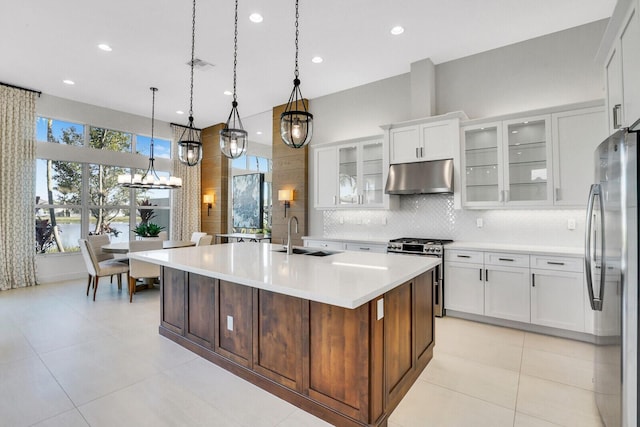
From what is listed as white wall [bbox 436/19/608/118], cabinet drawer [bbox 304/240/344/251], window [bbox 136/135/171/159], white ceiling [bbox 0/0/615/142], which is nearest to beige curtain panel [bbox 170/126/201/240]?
window [bbox 136/135/171/159]

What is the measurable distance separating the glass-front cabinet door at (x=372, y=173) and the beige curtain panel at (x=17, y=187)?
5843mm

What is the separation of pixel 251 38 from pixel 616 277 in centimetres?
423

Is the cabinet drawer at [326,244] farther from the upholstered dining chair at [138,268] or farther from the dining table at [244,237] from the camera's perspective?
the upholstered dining chair at [138,268]

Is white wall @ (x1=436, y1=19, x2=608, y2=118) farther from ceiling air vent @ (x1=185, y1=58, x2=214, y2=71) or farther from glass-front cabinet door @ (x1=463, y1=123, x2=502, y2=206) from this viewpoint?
ceiling air vent @ (x1=185, y1=58, x2=214, y2=71)

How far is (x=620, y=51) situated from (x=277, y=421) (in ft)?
10.6

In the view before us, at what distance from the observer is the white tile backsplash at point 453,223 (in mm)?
3793

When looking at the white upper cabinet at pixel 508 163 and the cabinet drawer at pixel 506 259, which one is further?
the white upper cabinet at pixel 508 163

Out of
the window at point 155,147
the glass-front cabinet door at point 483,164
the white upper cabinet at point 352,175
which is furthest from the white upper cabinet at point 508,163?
the window at point 155,147

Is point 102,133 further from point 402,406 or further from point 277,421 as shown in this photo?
point 402,406

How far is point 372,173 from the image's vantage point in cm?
496

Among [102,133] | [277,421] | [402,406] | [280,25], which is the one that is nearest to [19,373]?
[277,421]

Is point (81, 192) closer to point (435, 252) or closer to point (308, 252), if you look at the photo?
point (308, 252)

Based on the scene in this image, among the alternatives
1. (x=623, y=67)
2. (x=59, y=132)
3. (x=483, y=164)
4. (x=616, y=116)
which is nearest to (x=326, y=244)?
(x=483, y=164)

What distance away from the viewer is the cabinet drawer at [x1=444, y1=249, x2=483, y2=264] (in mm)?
3742
